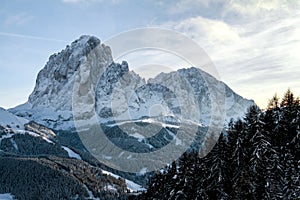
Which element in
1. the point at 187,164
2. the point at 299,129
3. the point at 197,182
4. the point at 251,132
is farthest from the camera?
the point at 187,164

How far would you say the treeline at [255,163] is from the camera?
3754 centimetres

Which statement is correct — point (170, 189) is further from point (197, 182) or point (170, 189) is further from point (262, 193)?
point (262, 193)

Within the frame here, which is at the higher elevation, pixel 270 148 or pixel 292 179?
pixel 270 148

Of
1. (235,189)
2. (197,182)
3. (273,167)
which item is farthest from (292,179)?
(197,182)

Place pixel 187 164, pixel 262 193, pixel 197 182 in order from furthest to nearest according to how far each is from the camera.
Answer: pixel 187 164 → pixel 197 182 → pixel 262 193

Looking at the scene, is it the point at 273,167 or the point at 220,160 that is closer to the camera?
the point at 273,167

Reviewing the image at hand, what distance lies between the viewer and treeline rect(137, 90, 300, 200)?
3754cm

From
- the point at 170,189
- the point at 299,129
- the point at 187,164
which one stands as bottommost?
the point at 170,189

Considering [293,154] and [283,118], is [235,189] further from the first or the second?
[283,118]

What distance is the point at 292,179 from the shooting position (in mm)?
37406

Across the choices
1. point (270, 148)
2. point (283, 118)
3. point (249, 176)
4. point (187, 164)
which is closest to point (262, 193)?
point (249, 176)

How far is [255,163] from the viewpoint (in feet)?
127

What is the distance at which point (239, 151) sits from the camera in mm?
42812

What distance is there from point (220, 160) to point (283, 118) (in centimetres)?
921
